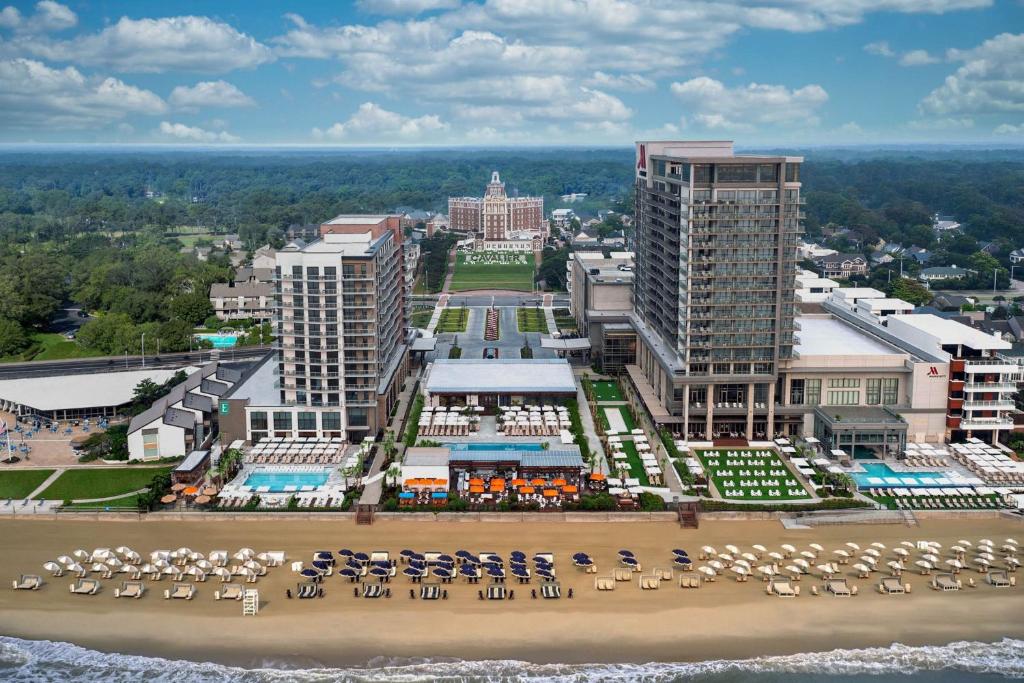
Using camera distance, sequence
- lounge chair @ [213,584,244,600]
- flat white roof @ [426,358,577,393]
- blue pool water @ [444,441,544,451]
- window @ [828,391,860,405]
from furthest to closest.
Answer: flat white roof @ [426,358,577,393] < window @ [828,391,860,405] < blue pool water @ [444,441,544,451] < lounge chair @ [213,584,244,600]

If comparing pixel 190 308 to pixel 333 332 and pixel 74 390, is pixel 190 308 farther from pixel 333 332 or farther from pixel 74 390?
pixel 333 332

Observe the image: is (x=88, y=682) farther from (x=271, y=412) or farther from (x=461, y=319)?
(x=461, y=319)

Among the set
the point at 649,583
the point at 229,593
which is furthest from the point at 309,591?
the point at 649,583

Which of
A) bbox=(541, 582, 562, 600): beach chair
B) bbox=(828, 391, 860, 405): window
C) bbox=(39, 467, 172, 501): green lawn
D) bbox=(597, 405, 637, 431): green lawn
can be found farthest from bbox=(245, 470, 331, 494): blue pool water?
bbox=(828, 391, 860, 405): window

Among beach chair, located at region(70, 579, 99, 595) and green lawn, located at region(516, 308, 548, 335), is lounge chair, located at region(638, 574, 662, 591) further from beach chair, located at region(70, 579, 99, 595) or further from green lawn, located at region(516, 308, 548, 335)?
green lawn, located at region(516, 308, 548, 335)

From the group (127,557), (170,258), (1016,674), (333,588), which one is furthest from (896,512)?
(170,258)

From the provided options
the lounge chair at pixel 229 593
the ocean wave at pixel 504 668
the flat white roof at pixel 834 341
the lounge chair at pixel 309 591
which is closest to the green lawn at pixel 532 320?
the flat white roof at pixel 834 341

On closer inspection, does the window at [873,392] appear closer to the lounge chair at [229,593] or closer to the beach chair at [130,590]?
the lounge chair at [229,593]
